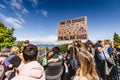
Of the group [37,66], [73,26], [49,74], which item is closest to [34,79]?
[37,66]

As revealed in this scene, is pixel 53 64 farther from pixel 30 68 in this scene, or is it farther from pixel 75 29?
pixel 30 68

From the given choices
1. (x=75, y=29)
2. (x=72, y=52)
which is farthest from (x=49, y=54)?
(x=75, y=29)

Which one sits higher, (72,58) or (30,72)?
(30,72)

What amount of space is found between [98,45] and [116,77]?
4.70 ft

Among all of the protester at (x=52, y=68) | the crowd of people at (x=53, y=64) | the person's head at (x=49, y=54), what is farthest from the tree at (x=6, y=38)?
the protester at (x=52, y=68)

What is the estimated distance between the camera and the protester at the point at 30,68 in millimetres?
2896

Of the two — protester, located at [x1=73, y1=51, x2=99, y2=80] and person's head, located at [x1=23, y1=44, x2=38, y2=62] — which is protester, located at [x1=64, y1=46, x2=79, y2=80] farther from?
person's head, located at [x1=23, y1=44, x2=38, y2=62]

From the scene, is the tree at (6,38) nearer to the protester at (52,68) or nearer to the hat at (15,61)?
the protester at (52,68)

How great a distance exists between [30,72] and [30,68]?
0.06 metres

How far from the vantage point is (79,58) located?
3658 mm

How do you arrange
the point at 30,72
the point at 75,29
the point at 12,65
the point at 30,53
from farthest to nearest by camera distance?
the point at 75,29
the point at 12,65
the point at 30,53
the point at 30,72

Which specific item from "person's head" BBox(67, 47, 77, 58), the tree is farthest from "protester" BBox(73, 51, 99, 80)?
the tree

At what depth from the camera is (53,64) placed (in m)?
6.43

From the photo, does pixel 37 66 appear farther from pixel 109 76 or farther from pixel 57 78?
pixel 109 76
